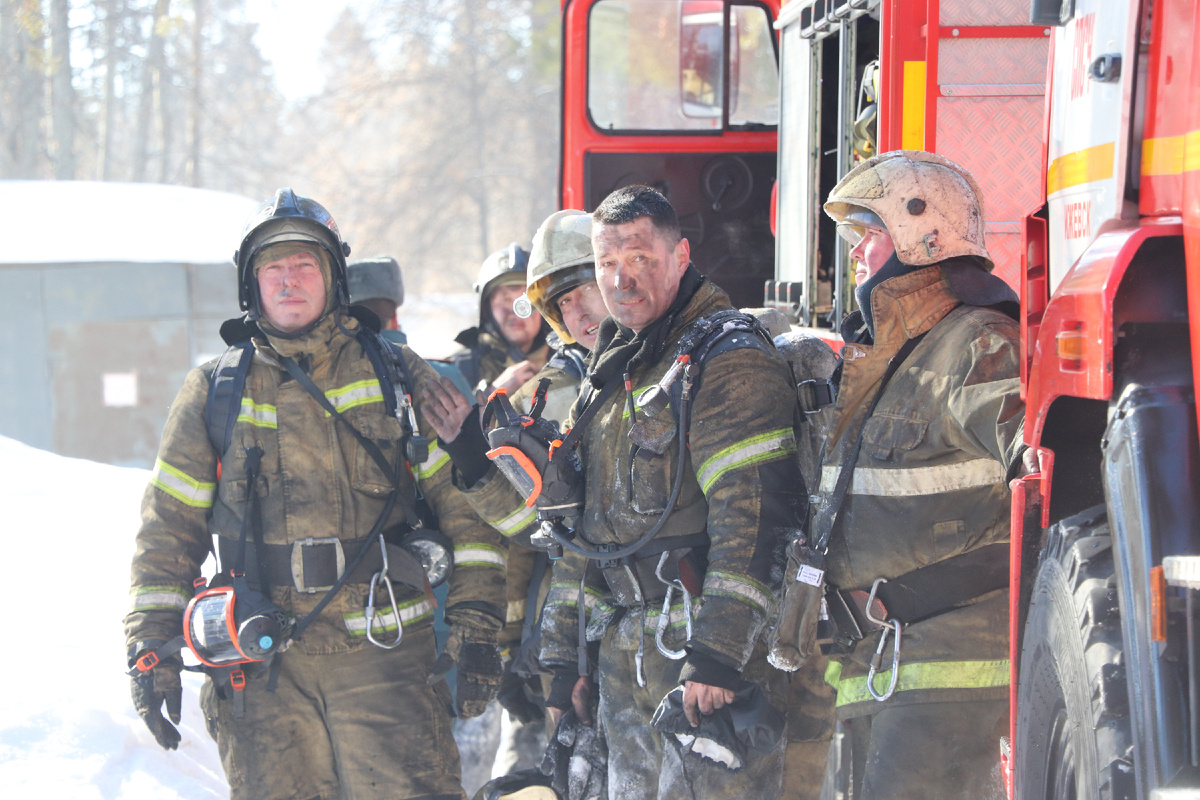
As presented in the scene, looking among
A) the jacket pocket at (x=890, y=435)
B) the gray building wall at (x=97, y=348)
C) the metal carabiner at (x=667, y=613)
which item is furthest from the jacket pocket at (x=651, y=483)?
the gray building wall at (x=97, y=348)

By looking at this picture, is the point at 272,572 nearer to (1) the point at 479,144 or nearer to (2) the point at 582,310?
(2) the point at 582,310

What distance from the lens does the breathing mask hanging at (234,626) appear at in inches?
124

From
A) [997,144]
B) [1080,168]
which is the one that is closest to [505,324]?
[997,144]

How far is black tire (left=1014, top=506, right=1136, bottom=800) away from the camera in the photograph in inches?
62.9

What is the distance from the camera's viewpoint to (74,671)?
468cm

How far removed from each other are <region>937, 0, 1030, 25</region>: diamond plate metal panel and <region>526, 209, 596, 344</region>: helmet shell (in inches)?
51.0

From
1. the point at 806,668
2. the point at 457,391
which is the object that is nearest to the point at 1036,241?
the point at 806,668

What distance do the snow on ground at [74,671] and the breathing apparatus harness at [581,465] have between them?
214 centimetres

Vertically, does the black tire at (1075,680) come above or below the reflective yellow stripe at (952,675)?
above

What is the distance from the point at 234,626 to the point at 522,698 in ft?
4.68

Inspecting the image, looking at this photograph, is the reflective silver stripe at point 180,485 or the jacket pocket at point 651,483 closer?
the jacket pocket at point 651,483

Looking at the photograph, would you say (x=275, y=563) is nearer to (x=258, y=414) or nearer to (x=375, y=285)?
(x=258, y=414)

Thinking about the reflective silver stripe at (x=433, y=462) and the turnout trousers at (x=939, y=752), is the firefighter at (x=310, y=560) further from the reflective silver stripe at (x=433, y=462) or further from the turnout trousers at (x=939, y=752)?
the turnout trousers at (x=939, y=752)

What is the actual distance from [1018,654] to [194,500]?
2371 millimetres
